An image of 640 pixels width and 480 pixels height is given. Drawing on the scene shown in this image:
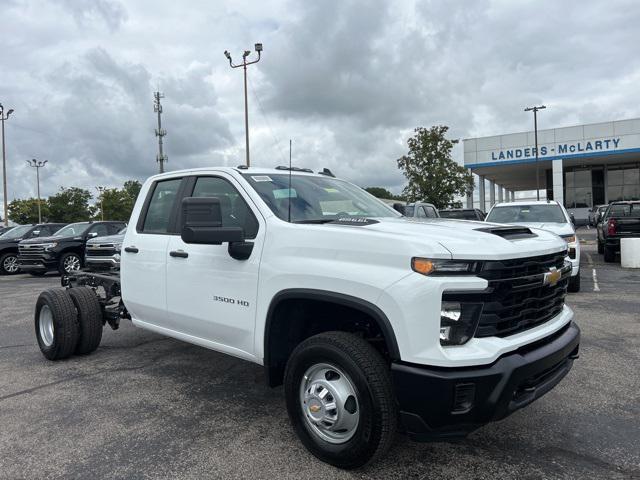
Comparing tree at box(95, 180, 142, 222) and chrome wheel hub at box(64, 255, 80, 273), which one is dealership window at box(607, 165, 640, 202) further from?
tree at box(95, 180, 142, 222)

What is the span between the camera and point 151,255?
4.42m

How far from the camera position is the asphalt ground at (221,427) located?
307 cm

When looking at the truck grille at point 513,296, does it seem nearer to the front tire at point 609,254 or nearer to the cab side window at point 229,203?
the cab side window at point 229,203

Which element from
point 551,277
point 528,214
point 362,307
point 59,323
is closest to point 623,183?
point 528,214

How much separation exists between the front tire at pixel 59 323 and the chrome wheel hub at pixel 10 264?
1324 centimetres

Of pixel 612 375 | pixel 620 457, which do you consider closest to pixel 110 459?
pixel 620 457

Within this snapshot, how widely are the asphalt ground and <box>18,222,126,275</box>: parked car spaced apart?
1019 centimetres

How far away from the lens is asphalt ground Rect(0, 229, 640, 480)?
307cm

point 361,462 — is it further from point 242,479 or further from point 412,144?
point 412,144

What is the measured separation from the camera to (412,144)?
3481 centimetres

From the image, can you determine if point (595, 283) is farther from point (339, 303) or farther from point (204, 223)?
point (204, 223)

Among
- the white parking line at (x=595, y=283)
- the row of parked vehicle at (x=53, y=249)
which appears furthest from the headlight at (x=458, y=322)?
the row of parked vehicle at (x=53, y=249)

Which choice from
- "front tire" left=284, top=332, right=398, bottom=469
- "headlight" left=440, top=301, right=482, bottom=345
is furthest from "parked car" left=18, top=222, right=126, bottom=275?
"headlight" left=440, top=301, right=482, bottom=345

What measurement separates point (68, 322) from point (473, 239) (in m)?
4.27
